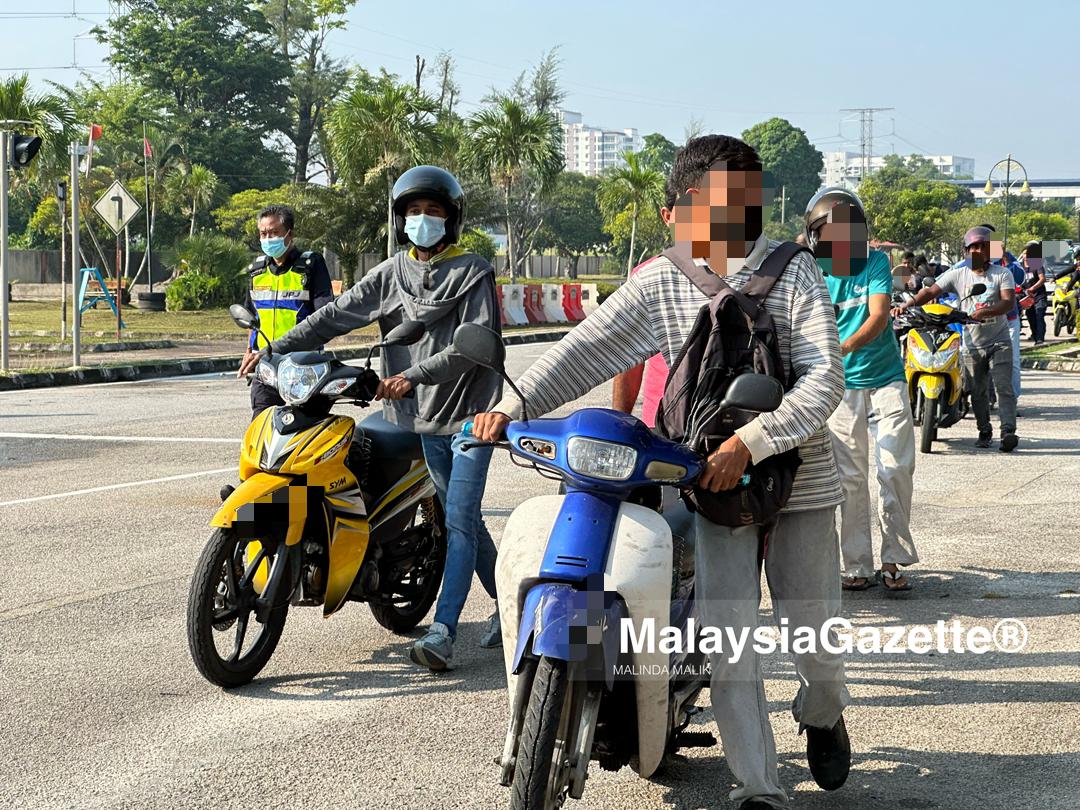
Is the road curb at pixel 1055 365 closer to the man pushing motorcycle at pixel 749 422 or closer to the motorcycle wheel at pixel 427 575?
the motorcycle wheel at pixel 427 575

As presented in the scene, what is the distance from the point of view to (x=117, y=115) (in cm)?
6166

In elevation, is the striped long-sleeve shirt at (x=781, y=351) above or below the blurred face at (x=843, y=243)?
below

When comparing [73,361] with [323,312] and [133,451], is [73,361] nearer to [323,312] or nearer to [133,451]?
[133,451]

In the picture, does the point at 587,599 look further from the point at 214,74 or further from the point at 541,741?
the point at 214,74

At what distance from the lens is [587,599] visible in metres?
3.36

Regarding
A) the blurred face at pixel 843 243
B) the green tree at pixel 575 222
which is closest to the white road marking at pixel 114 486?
the blurred face at pixel 843 243

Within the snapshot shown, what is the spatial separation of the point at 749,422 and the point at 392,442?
7.66ft

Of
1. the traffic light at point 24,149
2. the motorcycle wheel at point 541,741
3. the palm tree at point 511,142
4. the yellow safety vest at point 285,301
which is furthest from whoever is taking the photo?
the palm tree at point 511,142

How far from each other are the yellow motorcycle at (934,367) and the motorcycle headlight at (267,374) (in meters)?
7.90

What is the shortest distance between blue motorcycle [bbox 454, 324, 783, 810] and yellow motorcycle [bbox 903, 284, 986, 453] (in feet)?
29.6

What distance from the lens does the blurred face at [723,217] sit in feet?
12.2

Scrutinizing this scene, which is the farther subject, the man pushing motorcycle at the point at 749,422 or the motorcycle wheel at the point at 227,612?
the motorcycle wheel at the point at 227,612

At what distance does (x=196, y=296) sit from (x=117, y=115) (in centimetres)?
2671

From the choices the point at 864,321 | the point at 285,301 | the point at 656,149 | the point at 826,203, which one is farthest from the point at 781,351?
the point at 656,149
